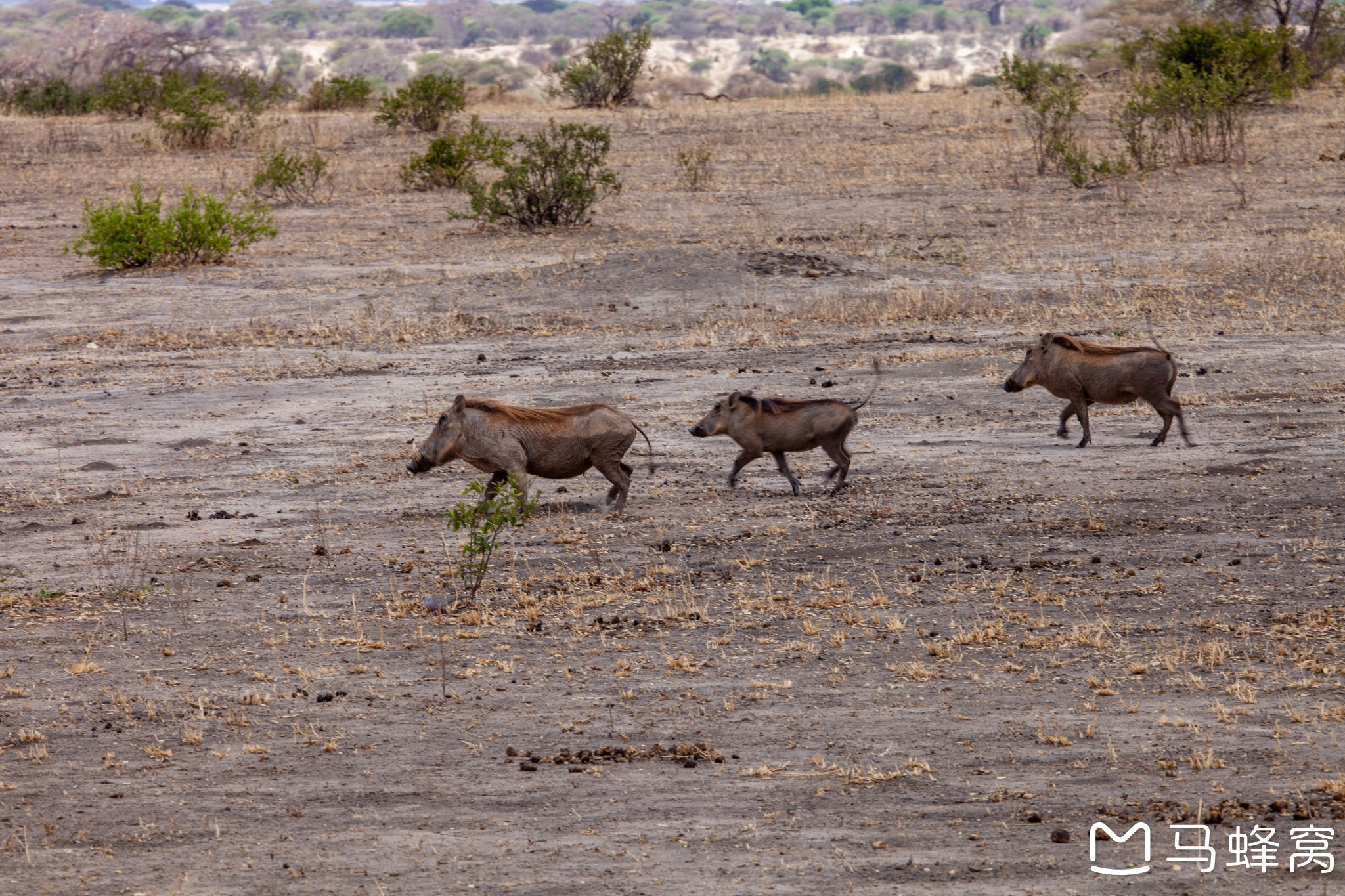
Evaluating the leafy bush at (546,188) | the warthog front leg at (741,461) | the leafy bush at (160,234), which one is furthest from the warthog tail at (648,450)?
the leafy bush at (546,188)

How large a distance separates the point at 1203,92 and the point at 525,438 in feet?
52.4

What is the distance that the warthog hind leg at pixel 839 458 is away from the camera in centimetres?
883

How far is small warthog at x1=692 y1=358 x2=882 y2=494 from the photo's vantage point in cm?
878

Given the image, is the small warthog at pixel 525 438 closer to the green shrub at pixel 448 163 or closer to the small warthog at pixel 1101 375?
the small warthog at pixel 1101 375

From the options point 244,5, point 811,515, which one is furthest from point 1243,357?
point 244,5

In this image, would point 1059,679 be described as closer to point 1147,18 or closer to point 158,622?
point 158,622

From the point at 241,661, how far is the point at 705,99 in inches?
1115

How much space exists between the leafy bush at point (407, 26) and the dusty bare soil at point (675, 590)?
90.5m

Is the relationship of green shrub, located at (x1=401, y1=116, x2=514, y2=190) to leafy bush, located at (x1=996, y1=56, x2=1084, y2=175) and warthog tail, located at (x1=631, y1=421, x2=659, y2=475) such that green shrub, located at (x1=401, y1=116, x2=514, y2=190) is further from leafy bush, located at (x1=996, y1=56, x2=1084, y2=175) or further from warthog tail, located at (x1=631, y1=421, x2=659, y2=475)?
warthog tail, located at (x1=631, y1=421, x2=659, y2=475)

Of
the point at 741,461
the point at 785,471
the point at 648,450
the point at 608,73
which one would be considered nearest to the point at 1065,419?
the point at 785,471

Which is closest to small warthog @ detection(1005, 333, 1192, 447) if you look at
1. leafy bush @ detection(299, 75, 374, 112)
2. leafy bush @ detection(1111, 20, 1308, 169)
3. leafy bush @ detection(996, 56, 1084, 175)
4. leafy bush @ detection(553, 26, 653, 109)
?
leafy bush @ detection(1111, 20, 1308, 169)

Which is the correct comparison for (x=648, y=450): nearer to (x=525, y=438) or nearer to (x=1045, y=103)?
(x=525, y=438)

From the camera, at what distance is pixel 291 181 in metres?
21.5

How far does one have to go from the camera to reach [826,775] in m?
5.05
